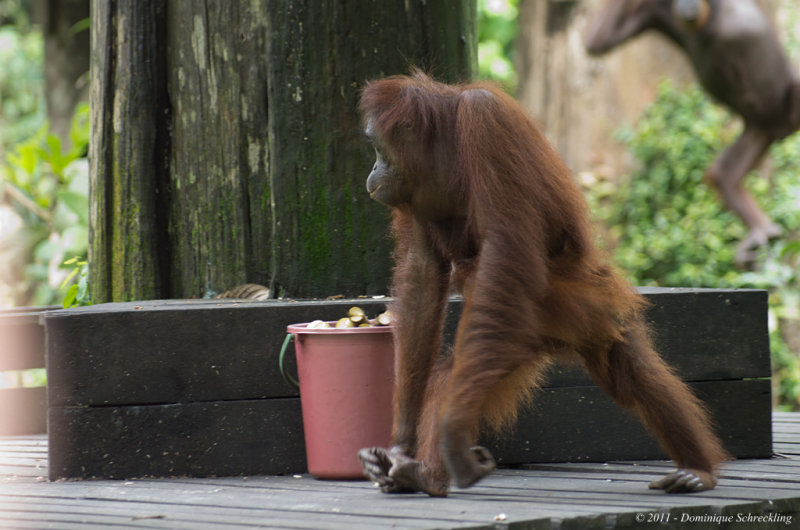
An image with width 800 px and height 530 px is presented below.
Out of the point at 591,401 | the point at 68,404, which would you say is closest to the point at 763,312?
the point at 591,401

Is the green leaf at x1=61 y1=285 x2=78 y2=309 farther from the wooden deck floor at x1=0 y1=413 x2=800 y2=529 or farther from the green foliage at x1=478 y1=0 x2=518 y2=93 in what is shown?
the green foliage at x1=478 y1=0 x2=518 y2=93

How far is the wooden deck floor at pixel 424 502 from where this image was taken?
1996 mm

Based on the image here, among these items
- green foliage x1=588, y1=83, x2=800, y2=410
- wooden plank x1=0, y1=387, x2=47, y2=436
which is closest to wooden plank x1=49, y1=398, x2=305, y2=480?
wooden plank x1=0, y1=387, x2=47, y2=436

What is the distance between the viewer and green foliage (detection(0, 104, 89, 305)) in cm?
479

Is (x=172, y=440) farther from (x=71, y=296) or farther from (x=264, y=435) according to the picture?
(x=71, y=296)

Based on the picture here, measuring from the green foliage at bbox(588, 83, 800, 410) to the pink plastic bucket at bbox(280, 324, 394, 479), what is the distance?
4131mm

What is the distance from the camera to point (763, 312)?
2807 mm

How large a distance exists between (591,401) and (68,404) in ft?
4.58

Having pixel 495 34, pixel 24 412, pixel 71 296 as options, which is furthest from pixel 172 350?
pixel 495 34

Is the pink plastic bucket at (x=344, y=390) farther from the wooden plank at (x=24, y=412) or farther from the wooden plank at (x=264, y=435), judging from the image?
the wooden plank at (x=24, y=412)

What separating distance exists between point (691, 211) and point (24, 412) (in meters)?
5.33

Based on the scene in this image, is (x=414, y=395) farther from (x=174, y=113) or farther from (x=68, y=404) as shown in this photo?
(x=174, y=113)

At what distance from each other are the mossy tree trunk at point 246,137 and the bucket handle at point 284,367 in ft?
1.24

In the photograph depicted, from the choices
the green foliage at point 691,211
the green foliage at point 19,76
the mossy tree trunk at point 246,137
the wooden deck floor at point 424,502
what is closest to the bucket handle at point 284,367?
the wooden deck floor at point 424,502
